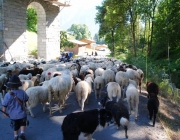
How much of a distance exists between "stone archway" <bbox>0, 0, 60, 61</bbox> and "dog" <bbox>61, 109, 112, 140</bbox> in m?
13.4

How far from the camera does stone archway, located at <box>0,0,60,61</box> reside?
51.6ft

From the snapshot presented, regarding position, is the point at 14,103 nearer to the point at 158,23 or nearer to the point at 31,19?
the point at 158,23

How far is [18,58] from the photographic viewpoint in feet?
55.4

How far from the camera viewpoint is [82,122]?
389 centimetres

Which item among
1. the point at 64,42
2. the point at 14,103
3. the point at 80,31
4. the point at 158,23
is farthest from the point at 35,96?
the point at 80,31

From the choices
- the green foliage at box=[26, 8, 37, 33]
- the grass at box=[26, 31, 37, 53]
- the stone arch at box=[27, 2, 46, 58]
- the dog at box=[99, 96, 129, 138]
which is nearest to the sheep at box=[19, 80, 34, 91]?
the dog at box=[99, 96, 129, 138]

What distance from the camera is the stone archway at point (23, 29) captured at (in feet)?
51.6

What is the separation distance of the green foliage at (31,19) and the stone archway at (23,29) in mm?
20357

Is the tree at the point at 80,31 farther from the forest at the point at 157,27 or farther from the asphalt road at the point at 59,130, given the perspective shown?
the asphalt road at the point at 59,130

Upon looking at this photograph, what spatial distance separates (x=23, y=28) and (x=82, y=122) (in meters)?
15.6

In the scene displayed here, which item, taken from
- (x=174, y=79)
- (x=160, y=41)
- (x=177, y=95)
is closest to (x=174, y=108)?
(x=177, y=95)

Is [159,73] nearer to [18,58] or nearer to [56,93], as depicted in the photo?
[56,93]

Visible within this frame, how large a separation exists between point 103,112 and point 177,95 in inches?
293

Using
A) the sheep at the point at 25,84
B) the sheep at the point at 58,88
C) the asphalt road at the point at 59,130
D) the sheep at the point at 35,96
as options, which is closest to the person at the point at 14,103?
the asphalt road at the point at 59,130
